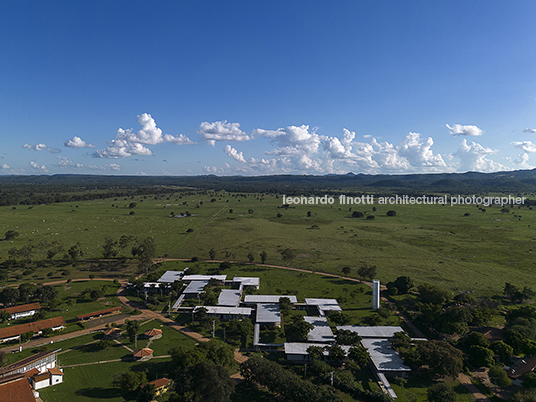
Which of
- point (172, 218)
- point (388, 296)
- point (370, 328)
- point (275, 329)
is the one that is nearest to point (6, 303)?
point (275, 329)

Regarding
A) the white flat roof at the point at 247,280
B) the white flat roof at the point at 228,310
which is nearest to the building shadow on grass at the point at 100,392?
the white flat roof at the point at 228,310

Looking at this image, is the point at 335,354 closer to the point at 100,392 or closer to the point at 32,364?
the point at 100,392

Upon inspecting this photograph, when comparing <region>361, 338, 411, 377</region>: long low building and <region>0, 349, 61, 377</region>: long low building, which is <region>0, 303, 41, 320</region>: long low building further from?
<region>361, 338, 411, 377</region>: long low building

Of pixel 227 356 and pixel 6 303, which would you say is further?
pixel 6 303

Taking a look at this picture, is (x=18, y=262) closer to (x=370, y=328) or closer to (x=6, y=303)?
(x=6, y=303)

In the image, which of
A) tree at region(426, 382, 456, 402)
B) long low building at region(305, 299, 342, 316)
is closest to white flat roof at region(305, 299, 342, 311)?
long low building at region(305, 299, 342, 316)

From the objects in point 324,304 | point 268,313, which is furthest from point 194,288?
point 324,304
